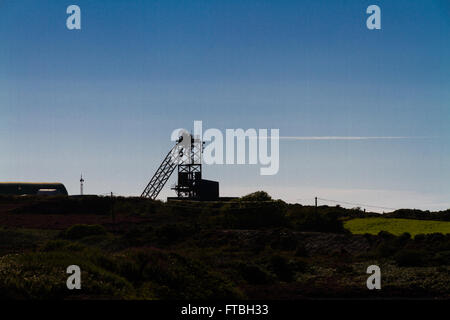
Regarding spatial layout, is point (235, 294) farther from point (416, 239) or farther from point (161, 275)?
point (416, 239)

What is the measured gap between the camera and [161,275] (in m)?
19.9

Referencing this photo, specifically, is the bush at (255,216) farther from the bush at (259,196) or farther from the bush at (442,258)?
the bush at (442,258)

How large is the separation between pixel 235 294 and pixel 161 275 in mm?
3106

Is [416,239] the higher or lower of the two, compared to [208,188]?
lower

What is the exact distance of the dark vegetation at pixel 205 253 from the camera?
1867 cm

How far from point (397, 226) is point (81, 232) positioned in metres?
34.2

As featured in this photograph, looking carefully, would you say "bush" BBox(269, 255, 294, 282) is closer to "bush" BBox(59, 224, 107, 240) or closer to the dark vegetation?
the dark vegetation

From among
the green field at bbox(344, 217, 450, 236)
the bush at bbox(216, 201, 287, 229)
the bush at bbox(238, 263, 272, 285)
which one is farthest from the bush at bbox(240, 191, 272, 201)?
the bush at bbox(238, 263, 272, 285)

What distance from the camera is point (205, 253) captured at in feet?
119

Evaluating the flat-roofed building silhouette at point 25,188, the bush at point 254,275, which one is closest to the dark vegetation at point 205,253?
the bush at point 254,275

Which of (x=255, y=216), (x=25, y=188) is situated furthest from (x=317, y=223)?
(x=25, y=188)

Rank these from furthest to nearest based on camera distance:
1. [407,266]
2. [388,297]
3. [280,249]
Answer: [280,249] < [407,266] < [388,297]
